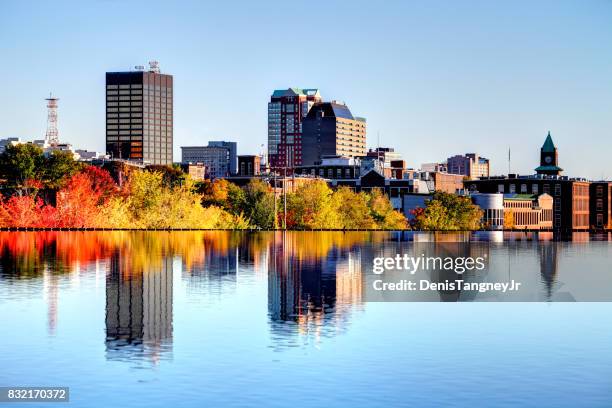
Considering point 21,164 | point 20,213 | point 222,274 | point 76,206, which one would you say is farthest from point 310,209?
point 222,274

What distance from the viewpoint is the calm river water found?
39656 mm

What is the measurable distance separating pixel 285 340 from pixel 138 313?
1201 cm

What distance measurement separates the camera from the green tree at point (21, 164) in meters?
166

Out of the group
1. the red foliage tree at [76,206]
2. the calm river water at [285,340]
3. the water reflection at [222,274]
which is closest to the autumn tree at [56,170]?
the red foliage tree at [76,206]

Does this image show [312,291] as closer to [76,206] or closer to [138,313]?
[138,313]

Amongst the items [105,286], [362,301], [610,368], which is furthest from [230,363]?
[105,286]

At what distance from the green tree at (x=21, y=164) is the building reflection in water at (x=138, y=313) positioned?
3233 inches

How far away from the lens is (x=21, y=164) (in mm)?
165750

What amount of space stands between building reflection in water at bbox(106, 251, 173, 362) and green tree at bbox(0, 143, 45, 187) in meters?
82.1

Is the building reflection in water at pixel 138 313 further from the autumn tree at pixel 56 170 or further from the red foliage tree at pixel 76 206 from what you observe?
the autumn tree at pixel 56 170

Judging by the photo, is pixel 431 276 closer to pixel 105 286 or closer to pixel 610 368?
pixel 105 286

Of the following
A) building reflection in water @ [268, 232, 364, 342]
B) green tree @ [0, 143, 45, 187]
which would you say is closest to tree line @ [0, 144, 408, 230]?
green tree @ [0, 143, 45, 187]

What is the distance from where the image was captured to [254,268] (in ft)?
302

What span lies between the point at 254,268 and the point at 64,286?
22.1 m
